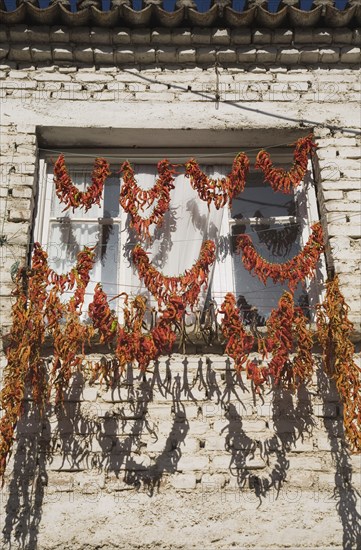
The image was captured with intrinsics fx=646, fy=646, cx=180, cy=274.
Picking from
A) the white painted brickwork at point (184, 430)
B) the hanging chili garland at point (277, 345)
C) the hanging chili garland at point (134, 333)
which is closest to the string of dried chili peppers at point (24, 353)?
the white painted brickwork at point (184, 430)

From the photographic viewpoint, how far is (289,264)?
16.6 ft

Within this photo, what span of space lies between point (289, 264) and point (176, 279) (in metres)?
0.91

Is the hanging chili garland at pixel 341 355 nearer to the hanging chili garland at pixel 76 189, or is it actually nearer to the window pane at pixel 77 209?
the hanging chili garland at pixel 76 189

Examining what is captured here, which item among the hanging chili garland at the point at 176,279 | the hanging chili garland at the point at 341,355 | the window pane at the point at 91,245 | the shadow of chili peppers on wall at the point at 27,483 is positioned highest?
the window pane at the point at 91,245

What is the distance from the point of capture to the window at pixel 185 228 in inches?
209

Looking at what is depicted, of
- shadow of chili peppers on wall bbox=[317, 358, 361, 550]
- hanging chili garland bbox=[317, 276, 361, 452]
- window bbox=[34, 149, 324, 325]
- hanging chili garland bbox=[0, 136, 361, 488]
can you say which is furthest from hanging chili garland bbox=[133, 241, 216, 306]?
shadow of chili peppers on wall bbox=[317, 358, 361, 550]

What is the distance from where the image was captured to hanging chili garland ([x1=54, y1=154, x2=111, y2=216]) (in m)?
5.29

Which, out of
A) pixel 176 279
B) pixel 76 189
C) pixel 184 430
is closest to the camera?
pixel 184 430

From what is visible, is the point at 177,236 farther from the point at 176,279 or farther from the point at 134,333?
the point at 134,333

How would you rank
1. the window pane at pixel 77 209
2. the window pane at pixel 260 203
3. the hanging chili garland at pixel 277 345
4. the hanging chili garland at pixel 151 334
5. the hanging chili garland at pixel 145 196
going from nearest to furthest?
1. the hanging chili garland at pixel 151 334
2. the hanging chili garland at pixel 277 345
3. the hanging chili garland at pixel 145 196
4. the window pane at pixel 77 209
5. the window pane at pixel 260 203

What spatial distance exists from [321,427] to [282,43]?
363 cm

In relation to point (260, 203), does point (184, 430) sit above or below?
below

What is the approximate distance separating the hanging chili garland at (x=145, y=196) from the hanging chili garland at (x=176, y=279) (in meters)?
0.35

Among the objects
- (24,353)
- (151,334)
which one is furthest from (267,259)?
(24,353)
